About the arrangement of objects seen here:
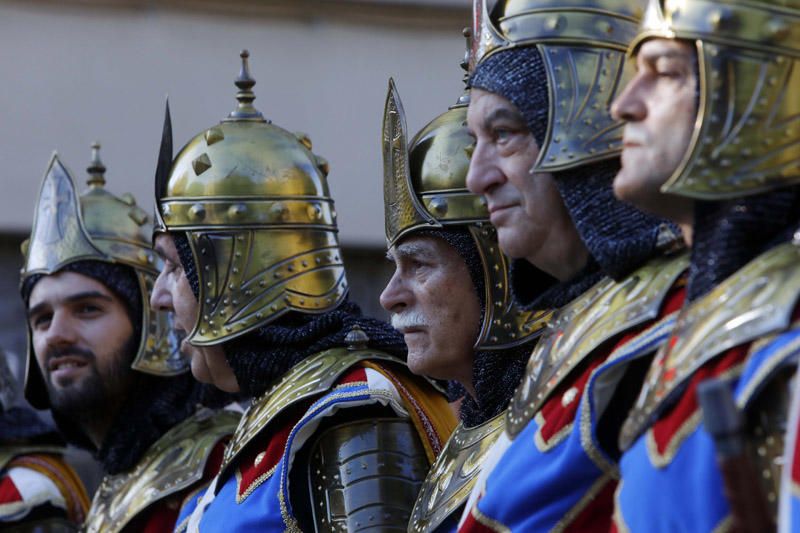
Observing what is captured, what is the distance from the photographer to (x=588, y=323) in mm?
3627

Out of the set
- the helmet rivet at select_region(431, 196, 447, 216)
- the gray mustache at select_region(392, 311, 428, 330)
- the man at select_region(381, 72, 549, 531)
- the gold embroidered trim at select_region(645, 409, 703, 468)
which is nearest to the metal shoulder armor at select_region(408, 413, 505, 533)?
the man at select_region(381, 72, 549, 531)

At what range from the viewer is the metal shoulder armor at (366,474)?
183 inches

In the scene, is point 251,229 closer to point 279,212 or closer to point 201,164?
point 279,212

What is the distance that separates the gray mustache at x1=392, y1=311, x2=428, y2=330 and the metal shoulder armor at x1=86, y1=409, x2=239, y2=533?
1.34 metres

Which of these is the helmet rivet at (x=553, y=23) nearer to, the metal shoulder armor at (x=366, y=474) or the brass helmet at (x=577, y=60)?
the brass helmet at (x=577, y=60)

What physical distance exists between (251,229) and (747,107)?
2.47 m

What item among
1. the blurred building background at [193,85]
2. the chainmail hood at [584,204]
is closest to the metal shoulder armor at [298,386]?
the chainmail hood at [584,204]

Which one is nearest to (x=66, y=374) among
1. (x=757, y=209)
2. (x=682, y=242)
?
(x=682, y=242)

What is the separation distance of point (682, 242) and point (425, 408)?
153cm

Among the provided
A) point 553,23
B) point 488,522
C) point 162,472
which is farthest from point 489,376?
point 162,472

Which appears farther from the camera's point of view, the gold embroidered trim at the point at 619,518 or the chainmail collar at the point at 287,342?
the chainmail collar at the point at 287,342

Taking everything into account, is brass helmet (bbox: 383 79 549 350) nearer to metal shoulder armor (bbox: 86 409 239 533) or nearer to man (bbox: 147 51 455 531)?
man (bbox: 147 51 455 531)

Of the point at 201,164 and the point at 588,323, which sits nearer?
the point at 588,323

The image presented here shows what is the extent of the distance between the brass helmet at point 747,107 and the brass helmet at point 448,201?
1.31 metres
